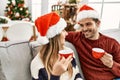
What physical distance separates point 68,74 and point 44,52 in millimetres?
265

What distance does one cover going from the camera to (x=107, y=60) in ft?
5.23

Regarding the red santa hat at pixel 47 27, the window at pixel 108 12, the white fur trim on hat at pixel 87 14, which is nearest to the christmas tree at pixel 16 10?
the window at pixel 108 12

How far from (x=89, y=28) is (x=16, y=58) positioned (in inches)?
29.5

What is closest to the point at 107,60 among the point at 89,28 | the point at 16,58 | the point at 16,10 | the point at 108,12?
the point at 89,28

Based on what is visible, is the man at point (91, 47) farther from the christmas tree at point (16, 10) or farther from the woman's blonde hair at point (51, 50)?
the christmas tree at point (16, 10)

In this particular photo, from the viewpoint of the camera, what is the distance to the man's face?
179cm

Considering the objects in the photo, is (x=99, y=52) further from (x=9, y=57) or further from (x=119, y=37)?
(x=119, y=37)

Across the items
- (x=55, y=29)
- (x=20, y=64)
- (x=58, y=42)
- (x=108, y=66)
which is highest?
(x=55, y=29)

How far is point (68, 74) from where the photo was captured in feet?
4.90

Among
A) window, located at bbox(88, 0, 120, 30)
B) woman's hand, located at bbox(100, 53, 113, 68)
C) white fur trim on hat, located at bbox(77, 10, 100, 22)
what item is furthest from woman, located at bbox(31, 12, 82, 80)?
window, located at bbox(88, 0, 120, 30)

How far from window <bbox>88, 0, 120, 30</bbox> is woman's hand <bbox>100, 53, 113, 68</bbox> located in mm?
3602

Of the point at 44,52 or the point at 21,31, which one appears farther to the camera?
the point at 21,31

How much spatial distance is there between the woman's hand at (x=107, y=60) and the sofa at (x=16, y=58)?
21.0 inches

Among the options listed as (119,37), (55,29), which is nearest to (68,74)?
(55,29)
